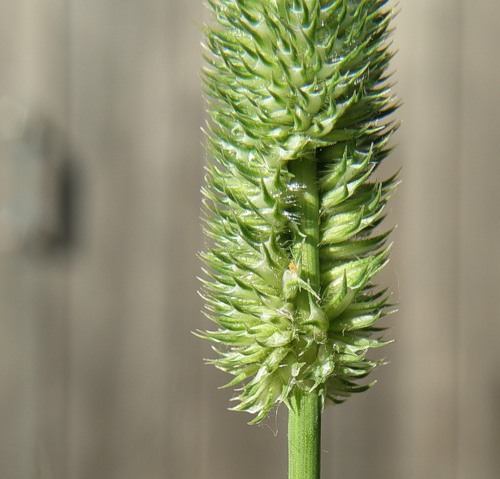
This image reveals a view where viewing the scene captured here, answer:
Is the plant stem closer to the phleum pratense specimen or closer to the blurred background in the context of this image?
the phleum pratense specimen

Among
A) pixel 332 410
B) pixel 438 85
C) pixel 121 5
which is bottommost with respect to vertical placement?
pixel 332 410

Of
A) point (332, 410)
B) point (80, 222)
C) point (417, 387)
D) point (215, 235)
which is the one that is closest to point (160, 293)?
point (80, 222)

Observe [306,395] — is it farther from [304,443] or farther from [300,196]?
[300,196]

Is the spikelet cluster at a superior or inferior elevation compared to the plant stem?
superior

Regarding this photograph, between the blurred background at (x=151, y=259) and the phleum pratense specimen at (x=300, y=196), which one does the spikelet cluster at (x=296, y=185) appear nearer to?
the phleum pratense specimen at (x=300, y=196)

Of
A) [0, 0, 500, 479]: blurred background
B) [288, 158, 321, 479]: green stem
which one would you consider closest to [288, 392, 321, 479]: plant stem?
[288, 158, 321, 479]: green stem

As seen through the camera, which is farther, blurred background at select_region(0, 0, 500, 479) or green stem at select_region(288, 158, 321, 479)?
blurred background at select_region(0, 0, 500, 479)

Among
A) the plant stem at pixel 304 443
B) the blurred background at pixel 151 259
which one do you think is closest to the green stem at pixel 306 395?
the plant stem at pixel 304 443

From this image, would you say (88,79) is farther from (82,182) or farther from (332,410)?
(332,410)

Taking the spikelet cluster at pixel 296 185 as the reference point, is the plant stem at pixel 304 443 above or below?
below
